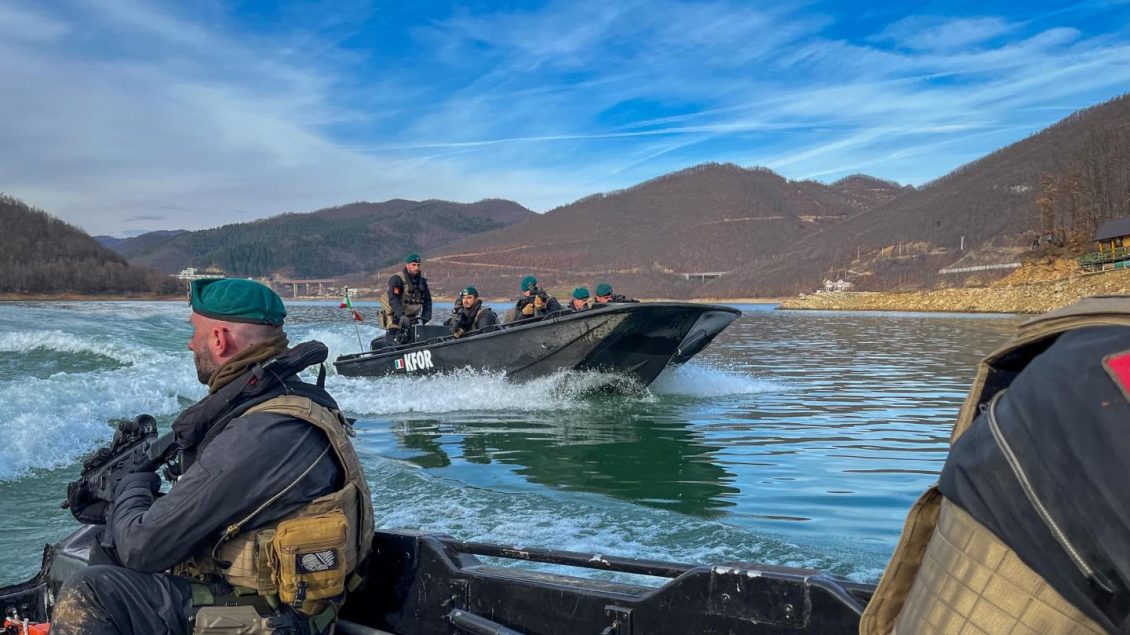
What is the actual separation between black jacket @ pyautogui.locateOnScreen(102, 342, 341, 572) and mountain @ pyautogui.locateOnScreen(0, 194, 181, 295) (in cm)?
7767

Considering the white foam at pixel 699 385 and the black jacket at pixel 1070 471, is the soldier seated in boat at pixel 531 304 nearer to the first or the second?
the white foam at pixel 699 385

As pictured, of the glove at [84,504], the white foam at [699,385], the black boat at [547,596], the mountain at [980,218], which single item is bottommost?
the white foam at [699,385]

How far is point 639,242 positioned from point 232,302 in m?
167

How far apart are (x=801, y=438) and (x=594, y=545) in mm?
4332

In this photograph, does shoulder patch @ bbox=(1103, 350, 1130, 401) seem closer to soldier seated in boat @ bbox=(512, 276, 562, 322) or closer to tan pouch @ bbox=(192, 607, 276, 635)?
tan pouch @ bbox=(192, 607, 276, 635)

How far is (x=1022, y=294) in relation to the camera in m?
47.3

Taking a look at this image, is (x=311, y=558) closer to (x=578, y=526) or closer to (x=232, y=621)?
(x=232, y=621)

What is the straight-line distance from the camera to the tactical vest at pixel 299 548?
257 cm

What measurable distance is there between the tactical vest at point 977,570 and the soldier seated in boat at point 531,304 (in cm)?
1133

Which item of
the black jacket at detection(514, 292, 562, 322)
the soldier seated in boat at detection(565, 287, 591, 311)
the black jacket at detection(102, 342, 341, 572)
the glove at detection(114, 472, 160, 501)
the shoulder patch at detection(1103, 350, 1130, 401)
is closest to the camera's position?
the shoulder patch at detection(1103, 350, 1130, 401)

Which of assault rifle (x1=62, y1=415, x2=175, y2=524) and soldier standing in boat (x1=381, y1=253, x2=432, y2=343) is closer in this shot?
assault rifle (x1=62, y1=415, x2=175, y2=524)

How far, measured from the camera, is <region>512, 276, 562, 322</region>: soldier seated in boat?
42.4 feet

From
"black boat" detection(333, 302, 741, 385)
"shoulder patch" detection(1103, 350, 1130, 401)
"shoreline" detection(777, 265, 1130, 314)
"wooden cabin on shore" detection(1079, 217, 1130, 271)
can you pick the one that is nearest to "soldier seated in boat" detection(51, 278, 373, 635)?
"shoulder patch" detection(1103, 350, 1130, 401)

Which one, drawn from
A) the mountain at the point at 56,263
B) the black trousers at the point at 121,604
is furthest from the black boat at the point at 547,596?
the mountain at the point at 56,263
